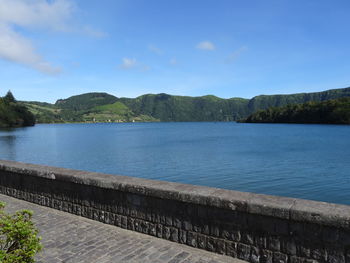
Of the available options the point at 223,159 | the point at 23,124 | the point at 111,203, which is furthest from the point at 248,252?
the point at 23,124

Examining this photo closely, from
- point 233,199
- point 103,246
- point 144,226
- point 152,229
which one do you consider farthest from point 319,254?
point 103,246

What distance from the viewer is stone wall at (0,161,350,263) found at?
12.0 ft

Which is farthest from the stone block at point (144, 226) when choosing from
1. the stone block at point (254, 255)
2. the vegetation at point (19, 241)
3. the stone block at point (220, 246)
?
the vegetation at point (19, 241)

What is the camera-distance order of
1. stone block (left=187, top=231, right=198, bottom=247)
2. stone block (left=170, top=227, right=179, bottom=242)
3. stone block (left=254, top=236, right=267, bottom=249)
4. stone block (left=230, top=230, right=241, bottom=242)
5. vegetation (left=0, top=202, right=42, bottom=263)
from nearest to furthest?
vegetation (left=0, top=202, right=42, bottom=263) < stone block (left=254, top=236, right=267, bottom=249) < stone block (left=230, top=230, right=241, bottom=242) < stone block (left=187, top=231, right=198, bottom=247) < stone block (left=170, top=227, right=179, bottom=242)

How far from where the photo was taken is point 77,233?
5.55 m

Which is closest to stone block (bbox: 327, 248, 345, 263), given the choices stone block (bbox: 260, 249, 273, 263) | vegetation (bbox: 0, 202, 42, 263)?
stone block (bbox: 260, 249, 273, 263)

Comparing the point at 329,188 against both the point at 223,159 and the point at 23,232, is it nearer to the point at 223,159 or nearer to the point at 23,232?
the point at 223,159

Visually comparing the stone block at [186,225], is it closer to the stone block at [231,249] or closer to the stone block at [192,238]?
the stone block at [192,238]

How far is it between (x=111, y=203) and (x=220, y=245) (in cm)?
→ 257

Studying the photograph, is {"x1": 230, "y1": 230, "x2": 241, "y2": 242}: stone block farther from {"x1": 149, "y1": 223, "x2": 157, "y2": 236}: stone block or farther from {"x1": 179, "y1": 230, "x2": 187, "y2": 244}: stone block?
{"x1": 149, "y1": 223, "x2": 157, "y2": 236}: stone block

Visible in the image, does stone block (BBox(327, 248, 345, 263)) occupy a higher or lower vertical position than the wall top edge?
lower

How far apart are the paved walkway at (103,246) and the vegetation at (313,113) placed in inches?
4337

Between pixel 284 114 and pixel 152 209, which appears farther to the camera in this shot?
pixel 284 114

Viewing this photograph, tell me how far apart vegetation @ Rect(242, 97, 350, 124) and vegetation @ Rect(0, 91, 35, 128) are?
4431 inches
